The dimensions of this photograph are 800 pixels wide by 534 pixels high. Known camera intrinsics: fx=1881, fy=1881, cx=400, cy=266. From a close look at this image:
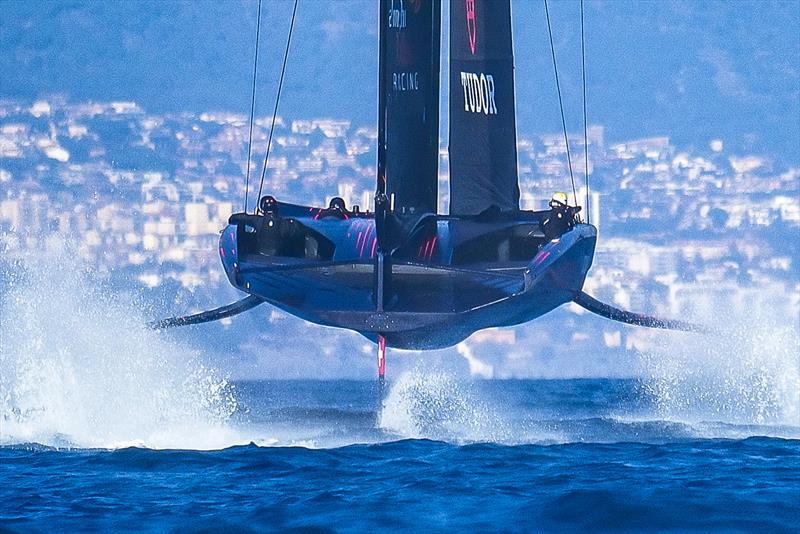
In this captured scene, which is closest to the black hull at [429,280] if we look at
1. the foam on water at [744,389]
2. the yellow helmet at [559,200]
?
the yellow helmet at [559,200]

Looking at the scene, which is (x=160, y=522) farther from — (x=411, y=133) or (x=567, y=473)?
(x=411, y=133)

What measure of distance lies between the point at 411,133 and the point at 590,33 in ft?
200

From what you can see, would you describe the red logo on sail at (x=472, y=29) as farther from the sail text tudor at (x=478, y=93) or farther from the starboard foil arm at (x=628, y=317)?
the starboard foil arm at (x=628, y=317)

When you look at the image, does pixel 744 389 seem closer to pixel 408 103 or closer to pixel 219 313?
pixel 219 313

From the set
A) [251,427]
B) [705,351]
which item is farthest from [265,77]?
[251,427]

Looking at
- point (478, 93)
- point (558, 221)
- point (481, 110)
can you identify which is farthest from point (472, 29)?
point (558, 221)

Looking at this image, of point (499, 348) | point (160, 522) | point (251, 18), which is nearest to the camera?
point (160, 522)

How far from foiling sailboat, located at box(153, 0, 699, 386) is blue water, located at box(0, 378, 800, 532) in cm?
88

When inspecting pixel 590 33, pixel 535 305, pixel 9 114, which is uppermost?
pixel 590 33

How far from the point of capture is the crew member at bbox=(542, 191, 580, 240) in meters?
13.3

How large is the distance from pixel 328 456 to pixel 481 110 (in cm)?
480

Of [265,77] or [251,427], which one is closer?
[251,427]

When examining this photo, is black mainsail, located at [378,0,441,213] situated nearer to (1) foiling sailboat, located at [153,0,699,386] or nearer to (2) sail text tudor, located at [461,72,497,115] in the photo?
(1) foiling sailboat, located at [153,0,699,386]

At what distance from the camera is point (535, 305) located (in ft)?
44.4
